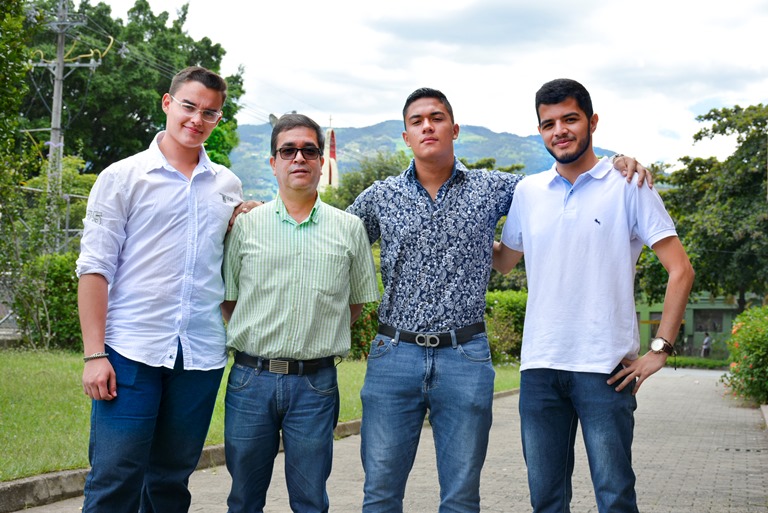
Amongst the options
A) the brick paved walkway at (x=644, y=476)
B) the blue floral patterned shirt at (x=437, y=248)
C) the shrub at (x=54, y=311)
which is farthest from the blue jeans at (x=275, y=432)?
the shrub at (x=54, y=311)

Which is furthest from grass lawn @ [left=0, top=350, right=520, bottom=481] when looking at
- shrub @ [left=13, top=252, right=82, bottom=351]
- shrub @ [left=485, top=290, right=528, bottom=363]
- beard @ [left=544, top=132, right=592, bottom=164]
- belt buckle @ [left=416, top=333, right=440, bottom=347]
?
shrub @ [left=485, top=290, right=528, bottom=363]

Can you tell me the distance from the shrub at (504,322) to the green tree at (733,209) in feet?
35.0

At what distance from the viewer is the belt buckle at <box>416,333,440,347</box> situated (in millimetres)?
4336

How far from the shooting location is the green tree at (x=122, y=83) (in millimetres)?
40562

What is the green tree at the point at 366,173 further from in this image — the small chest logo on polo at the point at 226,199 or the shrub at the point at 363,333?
the small chest logo on polo at the point at 226,199

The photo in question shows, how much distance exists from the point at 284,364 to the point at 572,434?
4.60 feet

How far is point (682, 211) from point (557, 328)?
37533 mm

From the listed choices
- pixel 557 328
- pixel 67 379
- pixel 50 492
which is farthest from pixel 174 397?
pixel 67 379

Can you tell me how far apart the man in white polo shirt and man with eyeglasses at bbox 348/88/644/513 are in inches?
9.1

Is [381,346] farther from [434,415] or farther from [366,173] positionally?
[366,173]

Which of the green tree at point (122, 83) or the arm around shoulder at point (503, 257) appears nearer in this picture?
the arm around shoulder at point (503, 257)

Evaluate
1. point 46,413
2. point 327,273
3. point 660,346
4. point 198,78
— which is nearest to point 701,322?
point 46,413

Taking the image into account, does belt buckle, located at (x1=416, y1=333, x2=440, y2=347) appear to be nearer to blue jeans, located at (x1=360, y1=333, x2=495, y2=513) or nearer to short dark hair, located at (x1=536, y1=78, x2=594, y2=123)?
blue jeans, located at (x1=360, y1=333, x2=495, y2=513)

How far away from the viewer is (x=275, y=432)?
4.29 metres
